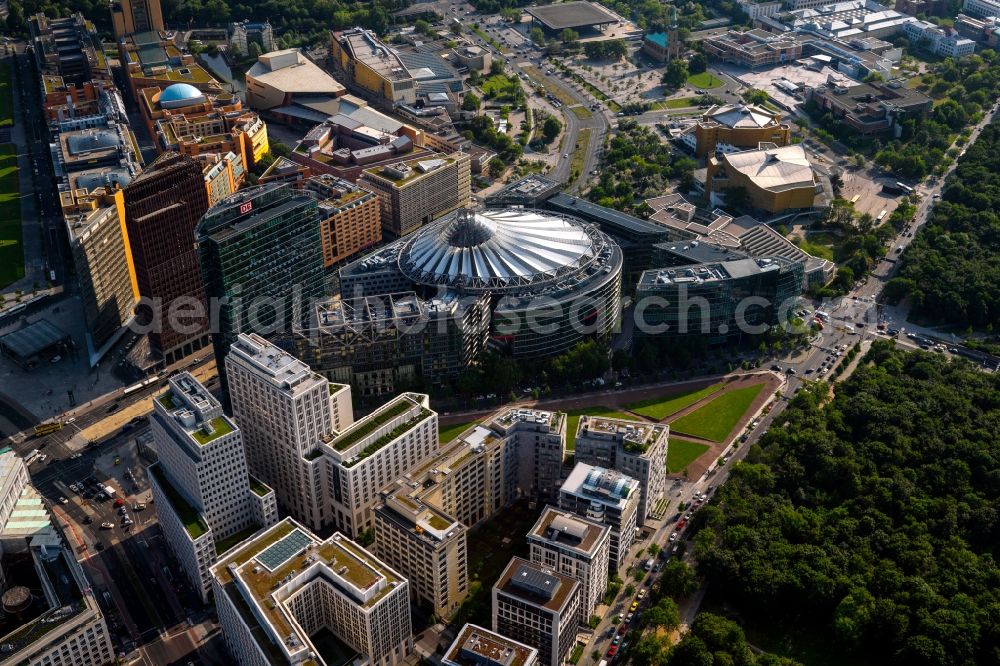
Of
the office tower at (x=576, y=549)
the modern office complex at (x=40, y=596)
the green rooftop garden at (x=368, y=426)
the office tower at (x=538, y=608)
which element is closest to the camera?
the modern office complex at (x=40, y=596)

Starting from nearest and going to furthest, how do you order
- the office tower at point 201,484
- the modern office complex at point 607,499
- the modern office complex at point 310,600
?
1. the modern office complex at point 310,600
2. the office tower at point 201,484
3. the modern office complex at point 607,499

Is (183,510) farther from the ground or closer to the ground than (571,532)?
closer to the ground

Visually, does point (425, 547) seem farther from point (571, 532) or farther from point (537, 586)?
point (571, 532)

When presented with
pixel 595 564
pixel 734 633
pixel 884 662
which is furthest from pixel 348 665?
pixel 884 662

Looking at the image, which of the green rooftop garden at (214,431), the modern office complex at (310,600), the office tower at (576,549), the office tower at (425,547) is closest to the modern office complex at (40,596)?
the modern office complex at (310,600)

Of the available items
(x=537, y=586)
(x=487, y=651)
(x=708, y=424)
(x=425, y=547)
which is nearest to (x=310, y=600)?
(x=425, y=547)

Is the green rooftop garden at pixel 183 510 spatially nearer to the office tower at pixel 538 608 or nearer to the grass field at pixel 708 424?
the office tower at pixel 538 608

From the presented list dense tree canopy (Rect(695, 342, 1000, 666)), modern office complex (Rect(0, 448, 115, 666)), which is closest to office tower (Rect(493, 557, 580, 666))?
dense tree canopy (Rect(695, 342, 1000, 666))
